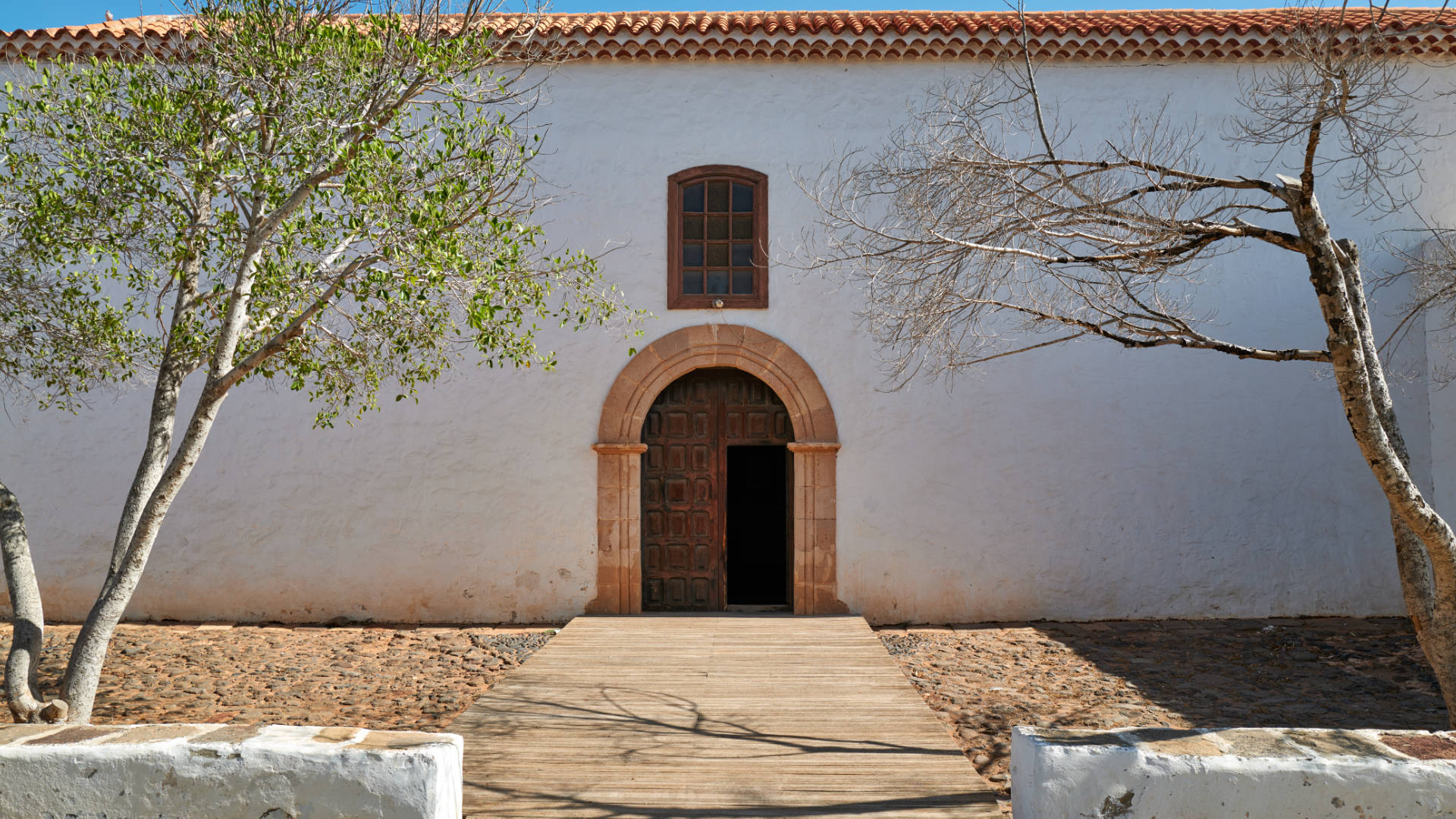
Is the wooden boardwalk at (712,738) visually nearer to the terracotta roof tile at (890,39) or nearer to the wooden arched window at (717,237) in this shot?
the wooden arched window at (717,237)

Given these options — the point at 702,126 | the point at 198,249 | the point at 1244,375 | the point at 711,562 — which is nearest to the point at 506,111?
the point at 702,126

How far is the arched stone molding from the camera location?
804 centimetres

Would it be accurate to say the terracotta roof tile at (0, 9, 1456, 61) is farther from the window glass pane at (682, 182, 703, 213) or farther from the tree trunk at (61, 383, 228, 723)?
the tree trunk at (61, 383, 228, 723)

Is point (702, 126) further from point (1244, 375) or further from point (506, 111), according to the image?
point (1244, 375)

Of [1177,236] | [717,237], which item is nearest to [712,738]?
[1177,236]

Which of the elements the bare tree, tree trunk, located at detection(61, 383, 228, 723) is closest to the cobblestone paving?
tree trunk, located at detection(61, 383, 228, 723)

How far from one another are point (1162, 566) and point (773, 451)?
389cm

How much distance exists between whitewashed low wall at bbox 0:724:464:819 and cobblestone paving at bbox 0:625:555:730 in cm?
214

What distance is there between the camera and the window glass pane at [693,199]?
829 centimetres

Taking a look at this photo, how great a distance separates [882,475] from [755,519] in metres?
2.47

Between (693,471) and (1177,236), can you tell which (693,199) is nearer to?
(693,471)

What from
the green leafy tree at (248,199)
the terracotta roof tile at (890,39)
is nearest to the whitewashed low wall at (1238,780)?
the green leafy tree at (248,199)

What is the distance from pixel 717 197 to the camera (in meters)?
8.30

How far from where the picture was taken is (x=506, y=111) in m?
7.67
